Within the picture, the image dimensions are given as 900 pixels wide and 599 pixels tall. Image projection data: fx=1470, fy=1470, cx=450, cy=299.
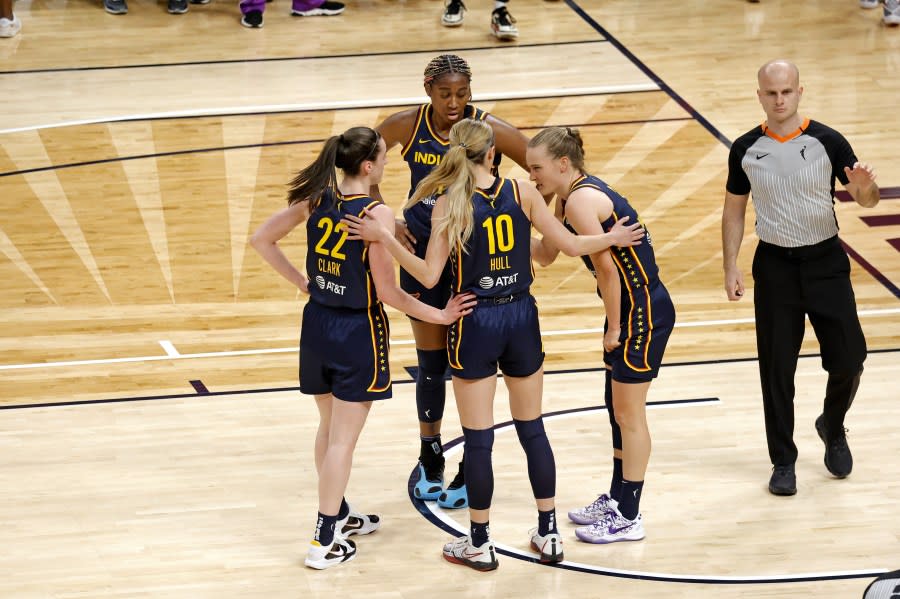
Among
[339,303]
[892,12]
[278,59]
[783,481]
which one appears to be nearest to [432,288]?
[339,303]

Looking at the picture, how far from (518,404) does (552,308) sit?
3.51 metres

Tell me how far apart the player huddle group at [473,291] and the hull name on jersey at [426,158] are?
0.37m

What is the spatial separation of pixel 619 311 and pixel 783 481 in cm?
138

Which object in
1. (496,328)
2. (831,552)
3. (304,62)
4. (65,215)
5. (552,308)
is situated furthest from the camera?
(304,62)

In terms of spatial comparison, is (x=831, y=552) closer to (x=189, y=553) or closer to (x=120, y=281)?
(x=189, y=553)

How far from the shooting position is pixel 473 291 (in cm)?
590

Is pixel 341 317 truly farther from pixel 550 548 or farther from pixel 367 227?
pixel 550 548

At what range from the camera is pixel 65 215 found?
10.7m

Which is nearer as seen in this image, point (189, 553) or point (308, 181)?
point (308, 181)

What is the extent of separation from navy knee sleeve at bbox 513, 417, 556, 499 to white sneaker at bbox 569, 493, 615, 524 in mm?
539

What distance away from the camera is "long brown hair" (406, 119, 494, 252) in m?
5.74

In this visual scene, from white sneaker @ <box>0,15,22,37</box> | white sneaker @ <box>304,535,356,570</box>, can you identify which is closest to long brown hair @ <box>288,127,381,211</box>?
white sneaker @ <box>304,535,356,570</box>

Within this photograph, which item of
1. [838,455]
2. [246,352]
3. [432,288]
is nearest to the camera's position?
[432,288]

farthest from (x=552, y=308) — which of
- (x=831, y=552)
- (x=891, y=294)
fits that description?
(x=831, y=552)
